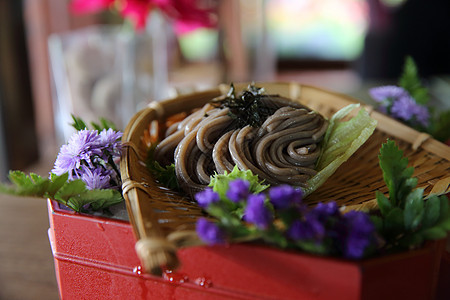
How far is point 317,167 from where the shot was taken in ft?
2.69

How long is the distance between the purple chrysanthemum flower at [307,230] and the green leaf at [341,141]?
0.91ft

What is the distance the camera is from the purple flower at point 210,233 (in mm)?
501

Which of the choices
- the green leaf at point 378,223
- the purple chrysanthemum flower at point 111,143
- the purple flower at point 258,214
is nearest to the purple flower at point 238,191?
the purple flower at point 258,214

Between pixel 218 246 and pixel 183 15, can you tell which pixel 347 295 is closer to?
pixel 218 246

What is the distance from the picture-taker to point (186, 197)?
759 mm

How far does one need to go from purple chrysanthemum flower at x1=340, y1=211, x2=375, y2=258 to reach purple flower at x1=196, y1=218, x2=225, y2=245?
0.46ft

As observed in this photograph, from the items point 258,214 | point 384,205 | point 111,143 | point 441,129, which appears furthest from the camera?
point 441,129

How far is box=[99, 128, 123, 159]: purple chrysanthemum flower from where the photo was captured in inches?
28.8

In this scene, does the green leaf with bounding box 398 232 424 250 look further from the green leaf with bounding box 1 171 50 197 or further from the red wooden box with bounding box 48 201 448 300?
the green leaf with bounding box 1 171 50 197

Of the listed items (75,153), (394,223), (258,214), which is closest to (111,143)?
(75,153)

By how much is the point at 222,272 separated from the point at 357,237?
6.7 inches

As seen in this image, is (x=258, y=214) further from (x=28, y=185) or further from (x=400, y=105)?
(x=400, y=105)

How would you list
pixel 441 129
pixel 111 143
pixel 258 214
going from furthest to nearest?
pixel 441 129, pixel 111 143, pixel 258 214

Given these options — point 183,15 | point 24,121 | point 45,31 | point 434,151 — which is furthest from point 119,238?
point 45,31
